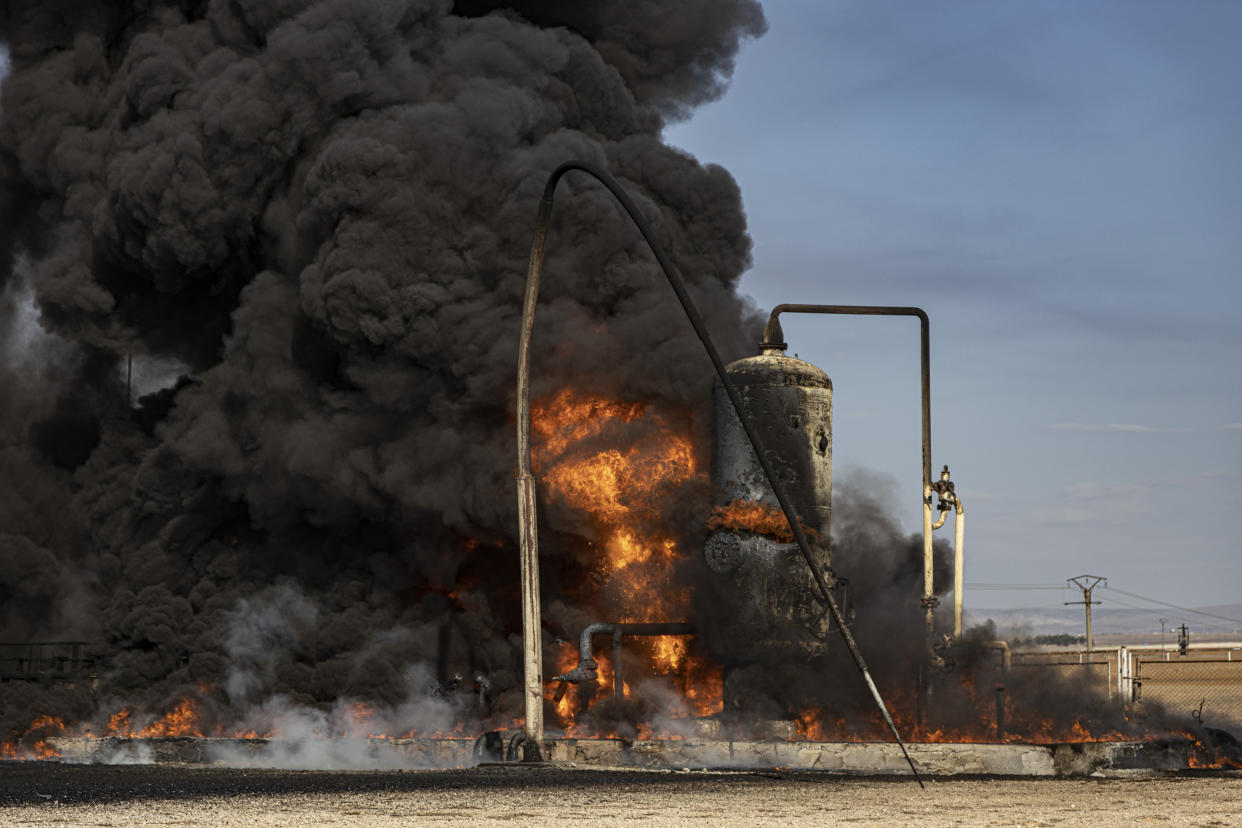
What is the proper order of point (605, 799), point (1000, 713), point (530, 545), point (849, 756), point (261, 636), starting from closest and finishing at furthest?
point (605, 799) → point (849, 756) → point (530, 545) → point (1000, 713) → point (261, 636)

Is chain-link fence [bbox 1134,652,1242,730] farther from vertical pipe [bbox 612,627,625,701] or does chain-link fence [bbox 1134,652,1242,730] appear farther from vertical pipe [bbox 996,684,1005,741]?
vertical pipe [bbox 612,627,625,701]

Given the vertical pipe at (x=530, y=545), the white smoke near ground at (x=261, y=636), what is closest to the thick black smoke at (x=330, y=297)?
the white smoke near ground at (x=261, y=636)

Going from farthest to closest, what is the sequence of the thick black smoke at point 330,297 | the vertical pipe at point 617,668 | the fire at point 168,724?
the thick black smoke at point 330,297, the fire at point 168,724, the vertical pipe at point 617,668

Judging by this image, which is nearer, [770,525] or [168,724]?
[770,525]

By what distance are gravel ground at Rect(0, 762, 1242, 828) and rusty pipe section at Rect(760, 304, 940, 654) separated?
24.3 feet

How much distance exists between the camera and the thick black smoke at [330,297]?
1372 inches

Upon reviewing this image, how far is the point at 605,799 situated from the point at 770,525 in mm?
11623

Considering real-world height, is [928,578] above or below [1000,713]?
above

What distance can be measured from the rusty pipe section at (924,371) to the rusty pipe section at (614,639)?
4.88m

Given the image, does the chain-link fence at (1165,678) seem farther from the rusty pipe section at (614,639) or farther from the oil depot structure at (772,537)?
the rusty pipe section at (614,639)

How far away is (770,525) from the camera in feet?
95.9

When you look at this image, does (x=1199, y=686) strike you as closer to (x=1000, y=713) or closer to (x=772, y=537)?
(x=1000, y=713)

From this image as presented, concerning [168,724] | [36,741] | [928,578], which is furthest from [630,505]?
[36,741]

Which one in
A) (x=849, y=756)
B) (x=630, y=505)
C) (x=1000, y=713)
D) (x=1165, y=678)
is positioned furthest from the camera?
(x=1165, y=678)
